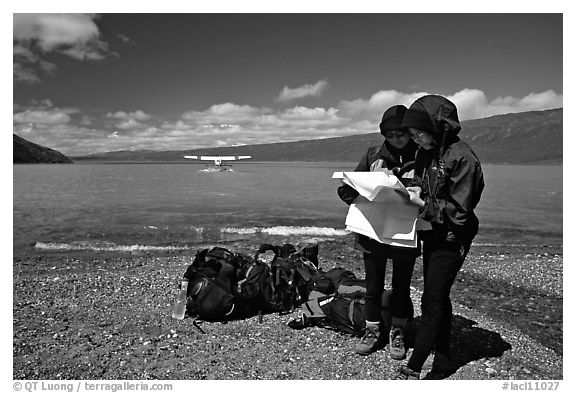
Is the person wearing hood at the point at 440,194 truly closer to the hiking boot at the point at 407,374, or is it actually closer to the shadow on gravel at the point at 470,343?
the hiking boot at the point at 407,374

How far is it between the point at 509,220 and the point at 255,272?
16.7 m

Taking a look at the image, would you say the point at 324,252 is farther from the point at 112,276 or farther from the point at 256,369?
the point at 256,369

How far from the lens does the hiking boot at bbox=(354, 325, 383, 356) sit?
4.51m

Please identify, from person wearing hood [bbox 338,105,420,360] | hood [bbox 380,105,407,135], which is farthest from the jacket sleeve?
hood [bbox 380,105,407,135]

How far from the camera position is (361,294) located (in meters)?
5.35

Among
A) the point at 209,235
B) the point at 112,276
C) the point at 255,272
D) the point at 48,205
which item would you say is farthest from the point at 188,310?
the point at 48,205

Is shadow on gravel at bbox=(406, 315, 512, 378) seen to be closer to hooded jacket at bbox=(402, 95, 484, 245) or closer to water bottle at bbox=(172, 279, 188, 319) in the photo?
hooded jacket at bbox=(402, 95, 484, 245)

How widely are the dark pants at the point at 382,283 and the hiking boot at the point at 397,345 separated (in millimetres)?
182

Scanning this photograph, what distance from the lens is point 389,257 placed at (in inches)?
164

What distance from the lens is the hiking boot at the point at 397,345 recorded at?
439cm

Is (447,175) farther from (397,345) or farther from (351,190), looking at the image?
(397,345)

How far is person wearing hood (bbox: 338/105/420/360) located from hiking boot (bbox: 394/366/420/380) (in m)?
0.27

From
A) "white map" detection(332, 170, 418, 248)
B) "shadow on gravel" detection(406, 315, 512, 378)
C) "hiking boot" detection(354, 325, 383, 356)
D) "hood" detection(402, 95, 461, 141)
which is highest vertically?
"hood" detection(402, 95, 461, 141)

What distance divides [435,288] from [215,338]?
2.57m
